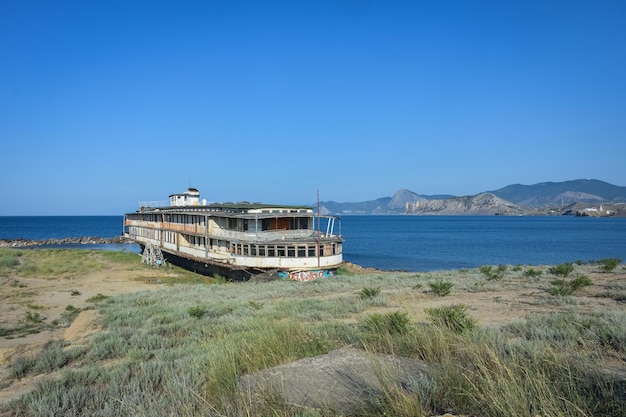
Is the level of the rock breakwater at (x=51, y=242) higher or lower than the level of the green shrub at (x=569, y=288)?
lower

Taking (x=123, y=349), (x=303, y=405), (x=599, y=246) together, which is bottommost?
(x=599, y=246)

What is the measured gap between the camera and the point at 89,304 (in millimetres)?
20594

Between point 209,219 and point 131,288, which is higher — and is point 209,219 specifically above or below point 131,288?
above

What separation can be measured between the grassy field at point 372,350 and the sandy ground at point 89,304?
0.12 metres

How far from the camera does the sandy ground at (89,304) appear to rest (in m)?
10.8

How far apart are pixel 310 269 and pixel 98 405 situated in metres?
23.0

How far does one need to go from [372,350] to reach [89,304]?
61.9ft

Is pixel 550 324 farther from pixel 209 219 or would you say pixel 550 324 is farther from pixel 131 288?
pixel 209 219

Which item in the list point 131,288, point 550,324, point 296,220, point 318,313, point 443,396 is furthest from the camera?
point 296,220

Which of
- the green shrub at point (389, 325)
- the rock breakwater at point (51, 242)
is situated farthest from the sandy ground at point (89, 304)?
the rock breakwater at point (51, 242)

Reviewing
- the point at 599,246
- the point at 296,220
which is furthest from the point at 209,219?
the point at 599,246

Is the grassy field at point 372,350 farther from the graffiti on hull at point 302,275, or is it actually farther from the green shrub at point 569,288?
the graffiti on hull at point 302,275

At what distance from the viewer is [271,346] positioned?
6797 millimetres

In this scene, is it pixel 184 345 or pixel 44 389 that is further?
pixel 184 345
